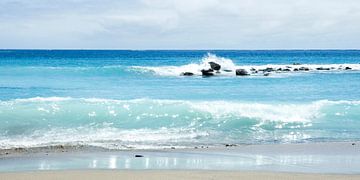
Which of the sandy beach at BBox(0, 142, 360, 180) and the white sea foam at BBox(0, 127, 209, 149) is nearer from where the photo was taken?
the sandy beach at BBox(0, 142, 360, 180)

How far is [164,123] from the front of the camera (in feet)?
51.5

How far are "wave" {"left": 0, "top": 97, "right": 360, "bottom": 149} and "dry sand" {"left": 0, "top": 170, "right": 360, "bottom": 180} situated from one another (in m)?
3.23

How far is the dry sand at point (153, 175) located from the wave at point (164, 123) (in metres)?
3.23

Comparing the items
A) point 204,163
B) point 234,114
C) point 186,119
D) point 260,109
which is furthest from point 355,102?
point 204,163

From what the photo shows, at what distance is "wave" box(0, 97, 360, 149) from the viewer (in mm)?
13281

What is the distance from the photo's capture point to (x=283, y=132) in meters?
14.6

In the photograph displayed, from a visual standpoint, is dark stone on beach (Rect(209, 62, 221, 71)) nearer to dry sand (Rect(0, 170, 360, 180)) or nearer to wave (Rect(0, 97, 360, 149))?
wave (Rect(0, 97, 360, 149))

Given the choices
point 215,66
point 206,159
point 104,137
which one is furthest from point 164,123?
point 215,66

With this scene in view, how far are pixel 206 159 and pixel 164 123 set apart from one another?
5.31m

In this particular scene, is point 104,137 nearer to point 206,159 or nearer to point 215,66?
point 206,159

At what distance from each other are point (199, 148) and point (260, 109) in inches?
254

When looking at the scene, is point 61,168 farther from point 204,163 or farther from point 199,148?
point 199,148

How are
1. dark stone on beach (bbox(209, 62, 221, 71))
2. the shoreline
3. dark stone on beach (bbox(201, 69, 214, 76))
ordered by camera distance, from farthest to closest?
dark stone on beach (bbox(209, 62, 221, 71)) < dark stone on beach (bbox(201, 69, 214, 76)) < the shoreline

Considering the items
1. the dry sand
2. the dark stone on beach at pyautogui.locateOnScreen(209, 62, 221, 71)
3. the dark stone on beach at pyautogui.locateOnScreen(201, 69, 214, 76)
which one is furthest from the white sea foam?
the dark stone on beach at pyautogui.locateOnScreen(209, 62, 221, 71)
